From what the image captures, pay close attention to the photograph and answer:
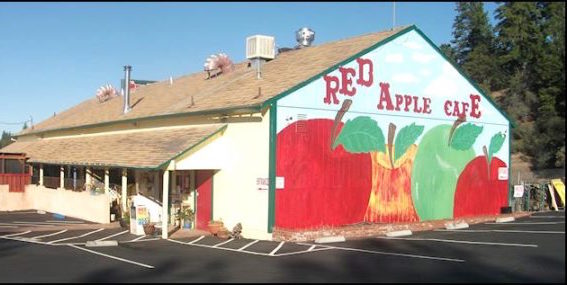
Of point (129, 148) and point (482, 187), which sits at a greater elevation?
point (129, 148)

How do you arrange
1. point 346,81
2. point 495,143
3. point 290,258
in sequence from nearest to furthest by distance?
point 290,258 → point 346,81 → point 495,143

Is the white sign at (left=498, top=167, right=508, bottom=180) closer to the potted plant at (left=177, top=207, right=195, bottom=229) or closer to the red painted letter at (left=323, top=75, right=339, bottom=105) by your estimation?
the red painted letter at (left=323, top=75, right=339, bottom=105)

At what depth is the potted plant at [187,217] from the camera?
20297 millimetres

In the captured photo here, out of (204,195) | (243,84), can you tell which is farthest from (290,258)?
(243,84)

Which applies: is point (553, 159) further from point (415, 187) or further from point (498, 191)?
point (415, 187)

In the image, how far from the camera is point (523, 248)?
15133mm

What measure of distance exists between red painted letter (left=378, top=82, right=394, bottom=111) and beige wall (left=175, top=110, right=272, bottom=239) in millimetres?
4528

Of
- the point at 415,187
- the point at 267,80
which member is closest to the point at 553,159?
the point at 415,187

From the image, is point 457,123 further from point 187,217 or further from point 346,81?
point 187,217

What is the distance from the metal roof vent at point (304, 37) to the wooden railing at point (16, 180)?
15299 mm

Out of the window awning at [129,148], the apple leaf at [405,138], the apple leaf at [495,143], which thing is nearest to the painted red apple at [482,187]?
the apple leaf at [495,143]

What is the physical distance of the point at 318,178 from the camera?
61.2ft

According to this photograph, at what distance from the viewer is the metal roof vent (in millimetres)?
26406

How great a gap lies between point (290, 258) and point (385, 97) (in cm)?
839
